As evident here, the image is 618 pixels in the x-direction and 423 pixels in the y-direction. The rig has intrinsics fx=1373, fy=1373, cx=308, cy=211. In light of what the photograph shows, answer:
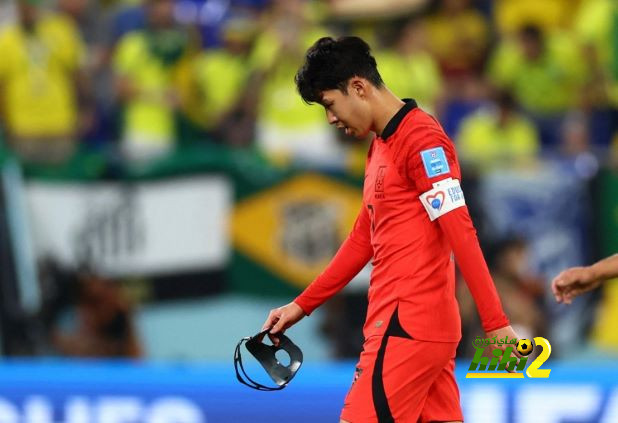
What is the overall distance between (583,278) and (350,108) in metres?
1.02

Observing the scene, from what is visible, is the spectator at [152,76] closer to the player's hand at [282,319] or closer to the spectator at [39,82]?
the spectator at [39,82]

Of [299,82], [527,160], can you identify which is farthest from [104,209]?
[299,82]

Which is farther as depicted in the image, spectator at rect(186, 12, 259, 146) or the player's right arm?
spectator at rect(186, 12, 259, 146)

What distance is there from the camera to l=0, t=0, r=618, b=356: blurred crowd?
964cm

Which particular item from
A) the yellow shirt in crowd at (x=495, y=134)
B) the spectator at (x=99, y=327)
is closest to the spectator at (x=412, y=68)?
the yellow shirt in crowd at (x=495, y=134)

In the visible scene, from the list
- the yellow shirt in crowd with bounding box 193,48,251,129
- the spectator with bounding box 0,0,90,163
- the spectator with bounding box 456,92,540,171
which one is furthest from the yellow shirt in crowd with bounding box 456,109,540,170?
the spectator with bounding box 0,0,90,163

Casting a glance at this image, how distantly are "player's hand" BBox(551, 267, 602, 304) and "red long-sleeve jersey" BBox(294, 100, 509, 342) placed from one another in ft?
0.96

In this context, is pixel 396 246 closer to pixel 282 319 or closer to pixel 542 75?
pixel 282 319

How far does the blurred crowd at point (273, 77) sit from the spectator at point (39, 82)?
0.04 ft

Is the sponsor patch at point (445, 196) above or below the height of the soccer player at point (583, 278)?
above

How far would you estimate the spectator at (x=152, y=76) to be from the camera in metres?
10.4

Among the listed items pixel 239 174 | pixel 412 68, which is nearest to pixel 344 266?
pixel 239 174

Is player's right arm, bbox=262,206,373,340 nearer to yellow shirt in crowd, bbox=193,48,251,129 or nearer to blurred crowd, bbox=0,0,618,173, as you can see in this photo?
blurred crowd, bbox=0,0,618,173

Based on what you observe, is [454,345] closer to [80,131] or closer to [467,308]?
[467,308]
